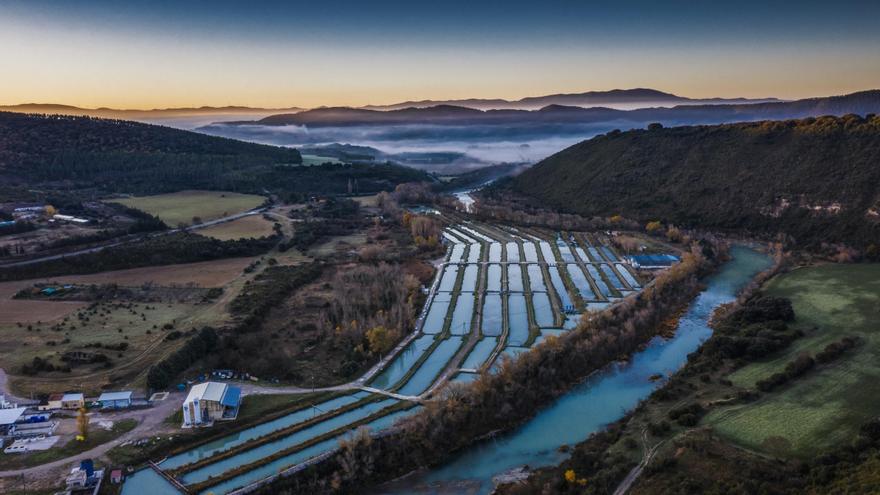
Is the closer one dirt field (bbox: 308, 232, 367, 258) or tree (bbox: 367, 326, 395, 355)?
tree (bbox: 367, 326, 395, 355)

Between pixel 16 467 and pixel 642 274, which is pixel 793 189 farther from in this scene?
pixel 16 467

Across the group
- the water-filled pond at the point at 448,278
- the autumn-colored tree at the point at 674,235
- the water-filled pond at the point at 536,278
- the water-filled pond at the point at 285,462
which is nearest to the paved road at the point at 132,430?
the water-filled pond at the point at 285,462

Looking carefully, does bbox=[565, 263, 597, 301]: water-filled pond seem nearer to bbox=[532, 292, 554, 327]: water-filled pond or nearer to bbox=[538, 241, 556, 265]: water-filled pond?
bbox=[538, 241, 556, 265]: water-filled pond

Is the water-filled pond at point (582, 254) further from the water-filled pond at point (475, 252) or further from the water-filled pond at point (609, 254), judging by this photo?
the water-filled pond at point (475, 252)

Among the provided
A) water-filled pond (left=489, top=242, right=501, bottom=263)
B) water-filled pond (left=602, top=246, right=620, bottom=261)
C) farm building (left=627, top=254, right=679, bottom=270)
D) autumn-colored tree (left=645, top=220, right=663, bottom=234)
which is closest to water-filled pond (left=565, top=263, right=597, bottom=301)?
water-filled pond (left=602, top=246, right=620, bottom=261)

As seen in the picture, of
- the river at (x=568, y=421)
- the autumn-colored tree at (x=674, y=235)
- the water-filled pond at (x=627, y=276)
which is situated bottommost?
the river at (x=568, y=421)

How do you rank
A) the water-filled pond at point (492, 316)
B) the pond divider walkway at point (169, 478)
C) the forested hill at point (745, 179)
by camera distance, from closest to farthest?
the pond divider walkway at point (169, 478) < the water-filled pond at point (492, 316) < the forested hill at point (745, 179)
